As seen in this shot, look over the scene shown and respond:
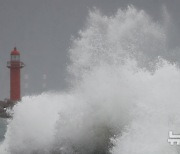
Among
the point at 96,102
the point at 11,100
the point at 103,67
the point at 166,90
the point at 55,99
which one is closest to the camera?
the point at 166,90

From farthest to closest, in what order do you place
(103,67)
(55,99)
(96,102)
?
(55,99) < (103,67) < (96,102)

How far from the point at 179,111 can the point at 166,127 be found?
745 mm

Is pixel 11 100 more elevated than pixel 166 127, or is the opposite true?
pixel 11 100

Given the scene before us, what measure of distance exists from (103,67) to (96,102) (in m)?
2.84

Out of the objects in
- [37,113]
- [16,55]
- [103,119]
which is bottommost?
[103,119]

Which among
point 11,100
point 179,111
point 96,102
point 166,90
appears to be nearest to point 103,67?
point 96,102

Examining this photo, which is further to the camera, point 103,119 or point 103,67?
point 103,67

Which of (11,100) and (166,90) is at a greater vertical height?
(11,100)

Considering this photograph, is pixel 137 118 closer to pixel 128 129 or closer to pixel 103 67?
pixel 128 129

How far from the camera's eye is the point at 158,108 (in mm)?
18031

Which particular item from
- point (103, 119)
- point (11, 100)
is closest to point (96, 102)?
point (103, 119)

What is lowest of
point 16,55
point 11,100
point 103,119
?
point 103,119

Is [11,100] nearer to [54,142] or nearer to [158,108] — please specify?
[54,142]

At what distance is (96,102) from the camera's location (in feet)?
66.4
